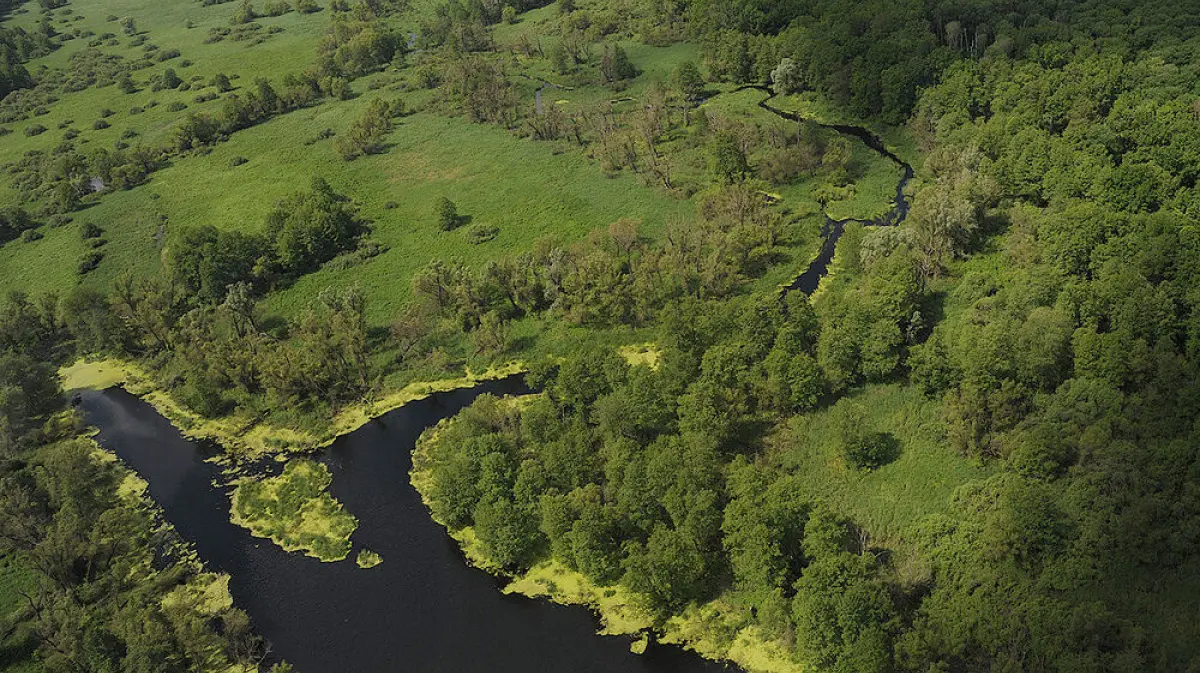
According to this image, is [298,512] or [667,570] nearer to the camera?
[667,570]

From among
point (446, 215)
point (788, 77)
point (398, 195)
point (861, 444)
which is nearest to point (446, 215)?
point (446, 215)

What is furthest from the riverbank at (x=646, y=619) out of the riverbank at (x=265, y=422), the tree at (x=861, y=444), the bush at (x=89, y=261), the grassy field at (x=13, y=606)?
the bush at (x=89, y=261)

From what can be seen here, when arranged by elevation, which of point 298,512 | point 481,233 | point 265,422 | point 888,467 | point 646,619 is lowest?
point 298,512

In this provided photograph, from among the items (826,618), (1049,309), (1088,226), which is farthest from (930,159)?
(826,618)

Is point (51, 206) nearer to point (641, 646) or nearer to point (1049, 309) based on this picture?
point (641, 646)

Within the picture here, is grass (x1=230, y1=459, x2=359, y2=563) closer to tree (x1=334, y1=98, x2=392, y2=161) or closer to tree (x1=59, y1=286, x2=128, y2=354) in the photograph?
tree (x1=59, y1=286, x2=128, y2=354)

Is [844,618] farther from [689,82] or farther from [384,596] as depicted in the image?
[689,82]

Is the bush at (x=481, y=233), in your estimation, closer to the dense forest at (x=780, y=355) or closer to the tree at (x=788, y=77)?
the dense forest at (x=780, y=355)

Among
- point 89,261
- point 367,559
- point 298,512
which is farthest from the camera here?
point 89,261
